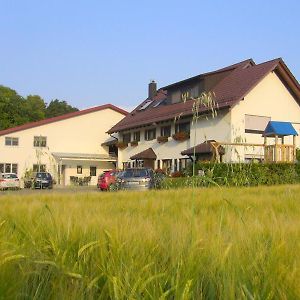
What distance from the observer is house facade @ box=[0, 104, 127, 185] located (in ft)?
141

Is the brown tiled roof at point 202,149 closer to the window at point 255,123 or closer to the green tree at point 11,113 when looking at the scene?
the window at point 255,123

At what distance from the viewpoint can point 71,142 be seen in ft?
152

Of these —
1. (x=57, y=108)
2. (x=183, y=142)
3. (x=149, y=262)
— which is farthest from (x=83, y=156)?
(x=57, y=108)

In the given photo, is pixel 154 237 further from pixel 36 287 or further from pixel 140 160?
pixel 140 160

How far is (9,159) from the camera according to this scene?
140 feet

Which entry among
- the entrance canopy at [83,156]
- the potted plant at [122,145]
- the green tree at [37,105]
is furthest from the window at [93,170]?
the green tree at [37,105]

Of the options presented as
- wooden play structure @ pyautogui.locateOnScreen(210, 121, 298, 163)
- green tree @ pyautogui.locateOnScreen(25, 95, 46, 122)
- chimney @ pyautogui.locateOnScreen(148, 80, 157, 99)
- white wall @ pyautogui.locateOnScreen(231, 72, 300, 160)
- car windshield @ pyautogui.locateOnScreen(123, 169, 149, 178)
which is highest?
green tree @ pyautogui.locateOnScreen(25, 95, 46, 122)

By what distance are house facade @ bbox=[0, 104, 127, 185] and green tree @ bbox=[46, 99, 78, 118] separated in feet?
171

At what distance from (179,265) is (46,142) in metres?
44.5

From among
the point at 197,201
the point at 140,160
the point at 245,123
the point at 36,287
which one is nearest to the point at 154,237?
the point at 36,287

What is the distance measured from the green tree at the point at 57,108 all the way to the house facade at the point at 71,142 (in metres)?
Result: 52.1

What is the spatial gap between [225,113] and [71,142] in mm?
21148

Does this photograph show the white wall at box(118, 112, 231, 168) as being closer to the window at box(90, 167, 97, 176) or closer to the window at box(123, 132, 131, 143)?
the window at box(123, 132, 131, 143)

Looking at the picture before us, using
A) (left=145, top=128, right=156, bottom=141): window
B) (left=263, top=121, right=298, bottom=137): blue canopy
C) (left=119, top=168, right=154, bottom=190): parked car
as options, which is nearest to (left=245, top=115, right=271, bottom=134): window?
(left=263, top=121, right=298, bottom=137): blue canopy
